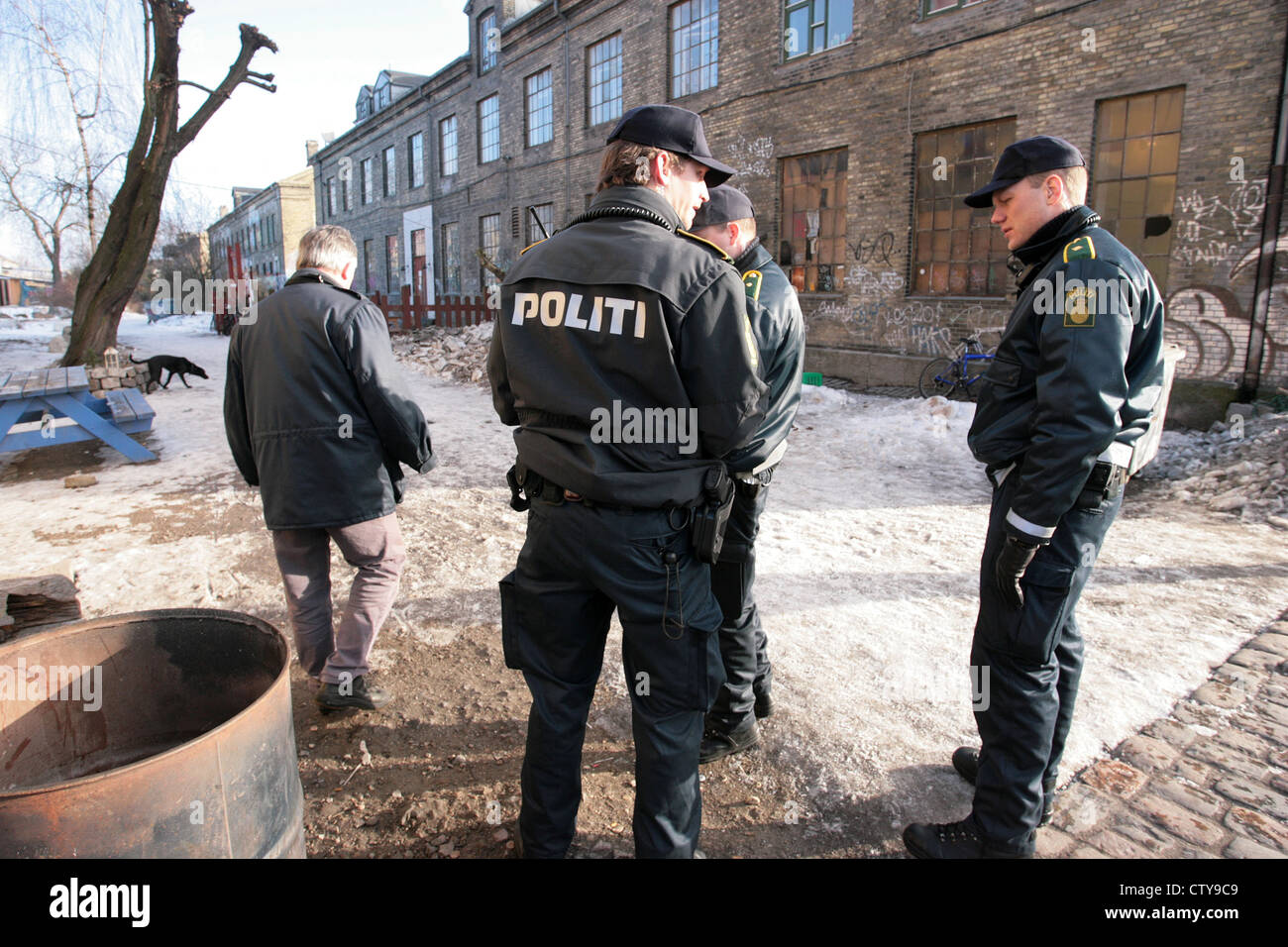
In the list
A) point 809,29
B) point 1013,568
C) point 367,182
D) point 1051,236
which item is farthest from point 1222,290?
point 367,182

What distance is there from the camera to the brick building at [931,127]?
880 cm

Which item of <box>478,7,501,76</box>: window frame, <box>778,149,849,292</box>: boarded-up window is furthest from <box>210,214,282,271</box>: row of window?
<box>778,149,849,292</box>: boarded-up window

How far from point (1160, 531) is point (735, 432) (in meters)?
5.25

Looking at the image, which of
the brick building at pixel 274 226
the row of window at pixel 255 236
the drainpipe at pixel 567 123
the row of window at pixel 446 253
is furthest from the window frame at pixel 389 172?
the row of window at pixel 255 236

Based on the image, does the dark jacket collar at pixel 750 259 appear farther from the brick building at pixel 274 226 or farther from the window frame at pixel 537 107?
the brick building at pixel 274 226

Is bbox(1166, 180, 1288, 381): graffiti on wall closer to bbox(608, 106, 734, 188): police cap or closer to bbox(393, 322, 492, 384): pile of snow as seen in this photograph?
bbox(608, 106, 734, 188): police cap

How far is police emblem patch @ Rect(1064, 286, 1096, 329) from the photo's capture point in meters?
2.08

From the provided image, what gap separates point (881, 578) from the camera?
4.78 metres

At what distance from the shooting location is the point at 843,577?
4816mm

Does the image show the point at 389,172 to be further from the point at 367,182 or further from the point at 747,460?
the point at 747,460

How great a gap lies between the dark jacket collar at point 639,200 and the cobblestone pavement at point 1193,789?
7.60ft
